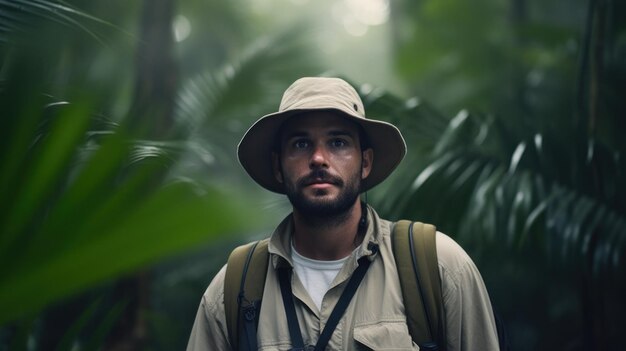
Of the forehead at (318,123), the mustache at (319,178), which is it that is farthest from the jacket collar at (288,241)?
the forehead at (318,123)

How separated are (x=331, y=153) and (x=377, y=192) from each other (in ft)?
8.15

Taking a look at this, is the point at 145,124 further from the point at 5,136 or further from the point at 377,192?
the point at 377,192

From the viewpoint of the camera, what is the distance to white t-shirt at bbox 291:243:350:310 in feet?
6.96

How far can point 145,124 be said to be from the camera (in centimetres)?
86

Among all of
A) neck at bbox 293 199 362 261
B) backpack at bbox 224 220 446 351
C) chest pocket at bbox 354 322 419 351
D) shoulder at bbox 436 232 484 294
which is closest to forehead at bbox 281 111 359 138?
neck at bbox 293 199 362 261

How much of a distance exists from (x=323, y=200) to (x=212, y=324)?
0.54m

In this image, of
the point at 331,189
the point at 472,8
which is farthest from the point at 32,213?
the point at 472,8

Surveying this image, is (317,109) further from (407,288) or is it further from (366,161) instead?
(407,288)

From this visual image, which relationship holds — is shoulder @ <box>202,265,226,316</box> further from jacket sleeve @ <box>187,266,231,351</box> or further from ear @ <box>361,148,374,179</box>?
ear @ <box>361,148,374,179</box>

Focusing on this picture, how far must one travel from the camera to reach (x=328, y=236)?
224cm

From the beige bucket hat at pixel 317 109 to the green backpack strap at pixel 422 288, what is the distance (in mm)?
483

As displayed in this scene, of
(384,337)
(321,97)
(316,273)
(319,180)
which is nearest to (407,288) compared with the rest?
(384,337)

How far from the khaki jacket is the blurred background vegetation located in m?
0.47

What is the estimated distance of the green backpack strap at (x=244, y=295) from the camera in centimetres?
203
